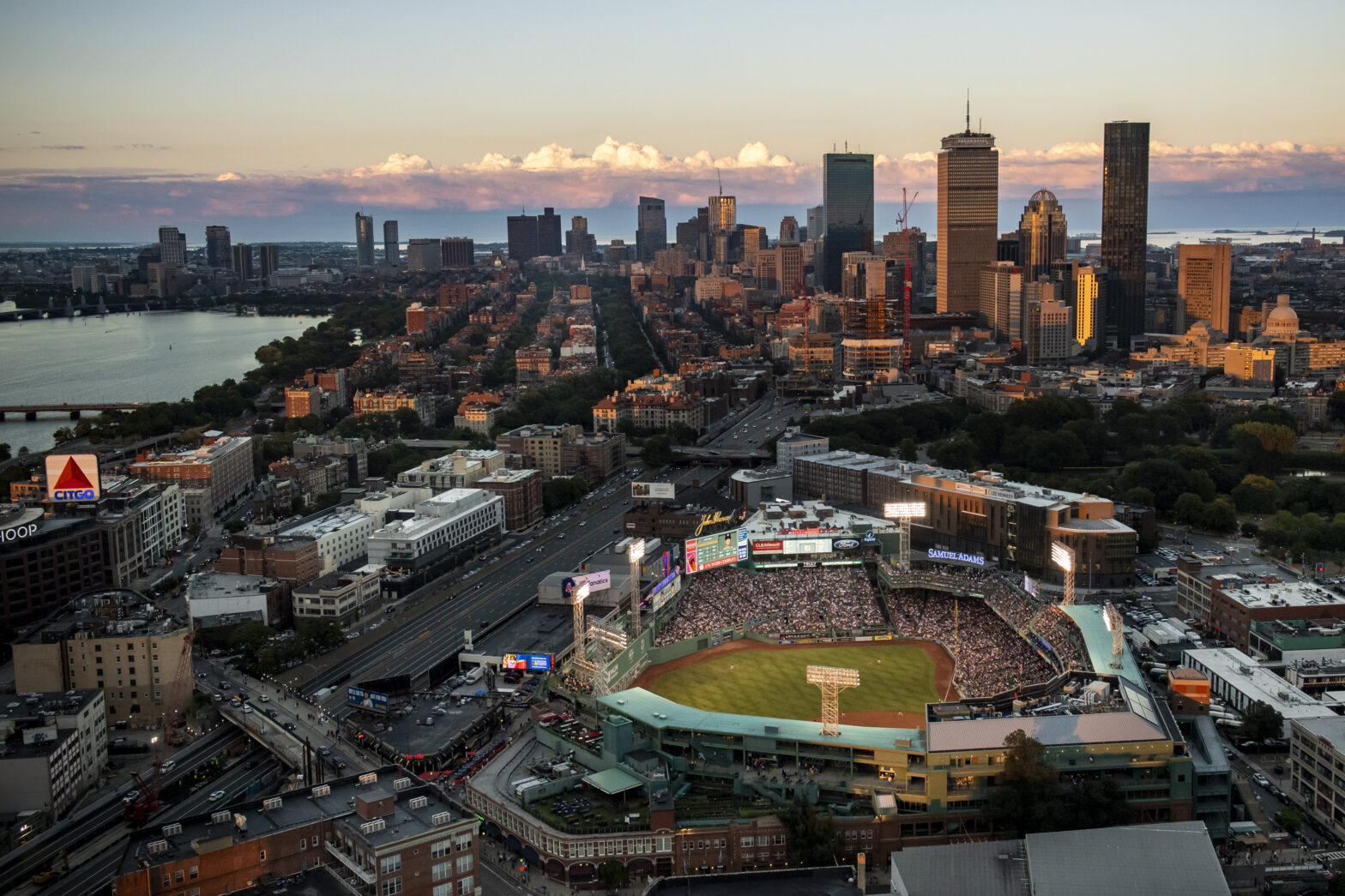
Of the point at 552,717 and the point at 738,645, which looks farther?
the point at 738,645

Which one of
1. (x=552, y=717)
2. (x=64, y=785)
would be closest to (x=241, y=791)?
(x=64, y=785)

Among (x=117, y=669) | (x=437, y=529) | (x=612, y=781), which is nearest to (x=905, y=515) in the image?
(x=437, y=529)

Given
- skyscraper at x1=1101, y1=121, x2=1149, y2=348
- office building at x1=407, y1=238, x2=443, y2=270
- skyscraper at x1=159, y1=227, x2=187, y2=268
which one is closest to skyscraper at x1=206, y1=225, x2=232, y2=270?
skyscraper at x1=159, y1=227, x2=187, y2=268

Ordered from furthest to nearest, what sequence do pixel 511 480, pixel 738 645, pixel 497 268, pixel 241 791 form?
1. pixel 497 268
2. pixel 511 480
3. pixel 738 645
4. pixel 241 791

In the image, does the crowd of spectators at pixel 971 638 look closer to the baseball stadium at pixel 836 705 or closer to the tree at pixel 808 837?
the baseball stadium at pixel 836 705

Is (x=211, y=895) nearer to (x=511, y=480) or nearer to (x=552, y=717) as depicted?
(x=552, y=717)

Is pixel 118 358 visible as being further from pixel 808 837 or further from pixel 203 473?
pixel 808 837

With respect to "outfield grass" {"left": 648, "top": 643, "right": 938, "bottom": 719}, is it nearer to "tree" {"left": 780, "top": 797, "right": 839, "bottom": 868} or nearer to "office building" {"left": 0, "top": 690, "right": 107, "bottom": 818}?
"tree" {"left": 780, "top": 797, "right": 839, "bottom": 868}
